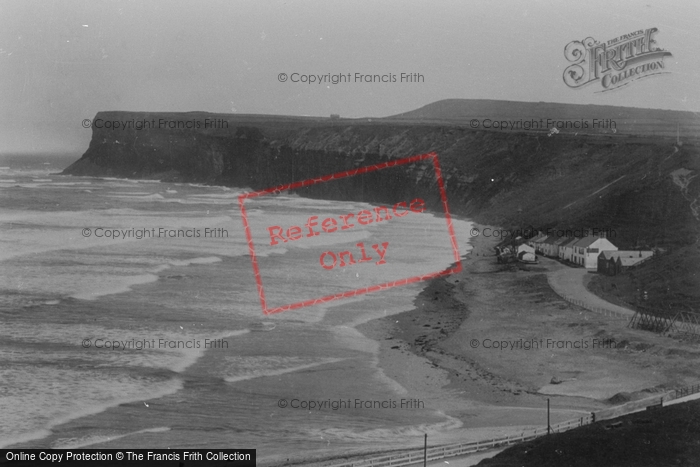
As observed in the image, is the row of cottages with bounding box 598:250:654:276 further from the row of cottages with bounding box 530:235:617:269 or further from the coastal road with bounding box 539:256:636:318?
the row of cottages with bounding box 530:235:617:269

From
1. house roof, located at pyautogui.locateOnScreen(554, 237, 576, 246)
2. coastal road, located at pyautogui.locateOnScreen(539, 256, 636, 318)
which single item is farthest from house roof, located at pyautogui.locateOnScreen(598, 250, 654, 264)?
house roof, located at pyautogui.locateOnScreen(554, 237, 576, 246)

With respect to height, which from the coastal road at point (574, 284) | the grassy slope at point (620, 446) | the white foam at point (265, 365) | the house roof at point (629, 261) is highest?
the house roof at point (629, 261)

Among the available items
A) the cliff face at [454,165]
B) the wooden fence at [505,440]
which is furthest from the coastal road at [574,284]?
the wooden fence at [505,440]

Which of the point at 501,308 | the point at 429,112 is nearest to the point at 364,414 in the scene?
the point at 501,308

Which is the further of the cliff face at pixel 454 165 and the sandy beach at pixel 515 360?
the cliff face at pixel 454 165

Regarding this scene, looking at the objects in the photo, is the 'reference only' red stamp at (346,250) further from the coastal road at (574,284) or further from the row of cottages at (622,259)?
the row of cottages at (622,259)

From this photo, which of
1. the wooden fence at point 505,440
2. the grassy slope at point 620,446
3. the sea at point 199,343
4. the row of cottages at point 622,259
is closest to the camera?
the grassy slope at point 620,446

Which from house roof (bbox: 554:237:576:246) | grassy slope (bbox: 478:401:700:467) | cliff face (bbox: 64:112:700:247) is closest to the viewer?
grassy slope (bbox: 478:401:700:467)

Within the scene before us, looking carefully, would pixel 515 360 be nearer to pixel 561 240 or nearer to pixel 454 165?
pixel 561 240
